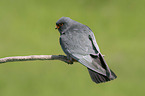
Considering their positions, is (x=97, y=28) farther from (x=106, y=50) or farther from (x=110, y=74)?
(x=110, y=74)

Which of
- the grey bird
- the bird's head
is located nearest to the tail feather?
the grey bird

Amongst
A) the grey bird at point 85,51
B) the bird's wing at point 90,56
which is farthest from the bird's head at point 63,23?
the bird's wing at point 90,56

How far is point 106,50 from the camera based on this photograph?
4.83 metres

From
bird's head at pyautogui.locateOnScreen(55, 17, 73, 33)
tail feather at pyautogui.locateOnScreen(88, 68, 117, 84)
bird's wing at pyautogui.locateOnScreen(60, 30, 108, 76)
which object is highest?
bird's head at pyautogui.locateOnScreen(55, 17, 73, 33)

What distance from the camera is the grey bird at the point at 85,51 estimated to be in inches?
80.9

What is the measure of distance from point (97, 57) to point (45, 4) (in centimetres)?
382

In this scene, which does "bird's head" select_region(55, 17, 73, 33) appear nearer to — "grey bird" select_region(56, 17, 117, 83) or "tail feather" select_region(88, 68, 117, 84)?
"grey bird" select_region(56, 17, 117, 83)

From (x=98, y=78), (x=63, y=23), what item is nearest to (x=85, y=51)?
(x=98, y=78)

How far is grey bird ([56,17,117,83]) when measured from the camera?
2.05m

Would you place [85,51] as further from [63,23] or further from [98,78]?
[63,23]

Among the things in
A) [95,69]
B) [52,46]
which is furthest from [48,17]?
[95,69]

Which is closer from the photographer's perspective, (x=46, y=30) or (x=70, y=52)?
(x=70, y=52)

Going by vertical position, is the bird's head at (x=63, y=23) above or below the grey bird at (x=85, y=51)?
above

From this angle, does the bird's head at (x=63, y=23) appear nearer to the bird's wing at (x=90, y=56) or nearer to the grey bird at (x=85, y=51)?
the grey bird at (x=85, y=51)
